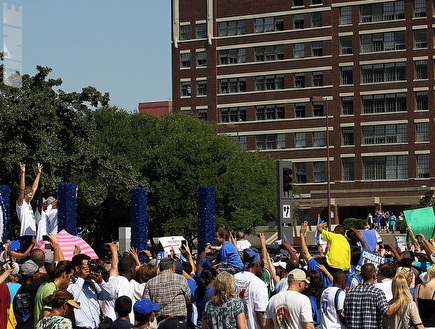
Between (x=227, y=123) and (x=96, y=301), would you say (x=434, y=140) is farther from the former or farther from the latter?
(x=96, y=301)

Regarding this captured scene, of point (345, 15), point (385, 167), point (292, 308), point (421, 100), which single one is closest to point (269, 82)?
point (345, 15)

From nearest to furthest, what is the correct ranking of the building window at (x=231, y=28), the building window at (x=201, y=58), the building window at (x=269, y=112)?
1. the building window at (x=269, y=112)
2. the building window at (x=231, y=28)
3. the building window at (x=201, y=58)

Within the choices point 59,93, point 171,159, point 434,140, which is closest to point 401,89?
point 434,140

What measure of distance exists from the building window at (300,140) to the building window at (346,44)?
8.25m

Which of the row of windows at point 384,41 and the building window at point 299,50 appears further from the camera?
the building window at point 299,50

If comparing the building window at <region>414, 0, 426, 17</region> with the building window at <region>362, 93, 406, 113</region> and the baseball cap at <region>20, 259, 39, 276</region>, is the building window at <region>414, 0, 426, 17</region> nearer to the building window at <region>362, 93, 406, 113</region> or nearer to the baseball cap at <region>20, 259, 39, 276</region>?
the building window at <region>362, 93, 406, 113</region>

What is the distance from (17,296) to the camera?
1147 cm

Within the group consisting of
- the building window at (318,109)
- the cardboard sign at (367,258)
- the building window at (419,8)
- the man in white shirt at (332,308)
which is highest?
the building window at (419,8)

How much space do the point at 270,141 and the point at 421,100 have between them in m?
14.5

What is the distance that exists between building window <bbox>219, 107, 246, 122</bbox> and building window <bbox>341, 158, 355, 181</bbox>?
10.7 metres

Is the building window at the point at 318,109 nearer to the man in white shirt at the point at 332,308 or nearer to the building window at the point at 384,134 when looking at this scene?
the building window at the point at 384,134

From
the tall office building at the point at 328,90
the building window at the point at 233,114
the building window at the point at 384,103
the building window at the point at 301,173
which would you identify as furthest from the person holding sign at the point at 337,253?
the building window at the point at 233,114

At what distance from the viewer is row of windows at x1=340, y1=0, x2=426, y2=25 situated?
260 ft

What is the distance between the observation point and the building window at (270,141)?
85375 mm
